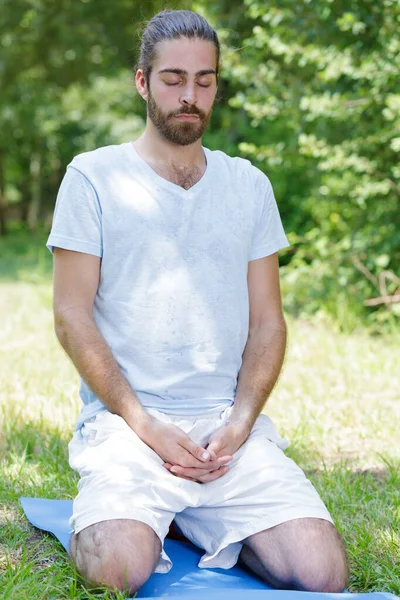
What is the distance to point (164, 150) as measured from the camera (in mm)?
3059

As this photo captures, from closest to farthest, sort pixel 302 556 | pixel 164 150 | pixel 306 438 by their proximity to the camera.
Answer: pixel 302 556 → pixel 164 150 → pixel 306 438

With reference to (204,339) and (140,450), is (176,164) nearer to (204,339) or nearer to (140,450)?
(204,339)

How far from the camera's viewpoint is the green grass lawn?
2775 mm

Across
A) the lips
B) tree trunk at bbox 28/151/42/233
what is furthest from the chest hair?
tree trunk at bbox 28/151/42/233

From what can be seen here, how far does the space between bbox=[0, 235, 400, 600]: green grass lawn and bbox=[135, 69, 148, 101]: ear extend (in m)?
1.57

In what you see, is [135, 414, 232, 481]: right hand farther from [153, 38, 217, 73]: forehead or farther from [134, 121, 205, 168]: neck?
[153, 38, 217, 73]: forehead

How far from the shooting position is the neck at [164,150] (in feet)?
10.0

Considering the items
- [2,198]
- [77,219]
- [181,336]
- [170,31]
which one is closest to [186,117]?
[170,31]

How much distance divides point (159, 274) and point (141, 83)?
0.71 m


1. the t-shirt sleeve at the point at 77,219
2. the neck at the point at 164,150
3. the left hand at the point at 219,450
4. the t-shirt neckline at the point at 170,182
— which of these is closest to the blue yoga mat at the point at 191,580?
the left hand at the point at 219,450

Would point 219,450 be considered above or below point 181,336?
below

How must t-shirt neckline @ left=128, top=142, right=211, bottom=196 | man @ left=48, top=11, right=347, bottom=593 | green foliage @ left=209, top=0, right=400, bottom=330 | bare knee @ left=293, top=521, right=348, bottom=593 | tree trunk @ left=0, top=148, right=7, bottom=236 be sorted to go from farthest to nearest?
tree trunk @ left=0, top=148, right=7, bottom=236, green foliage @ left=209, top=0, right=400, bottom=330, t-shirt neckline @ left=128, top=142, right=211, bottom=196, man @ left=48, top=11, right=347, bottom=593, bare knee @ left=293, top=521, right=348, bottom=593

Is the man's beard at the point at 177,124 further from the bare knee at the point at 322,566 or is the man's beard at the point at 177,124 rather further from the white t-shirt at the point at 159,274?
the bare knee at the point at 322,566

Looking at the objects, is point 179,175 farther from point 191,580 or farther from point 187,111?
point 191,580
